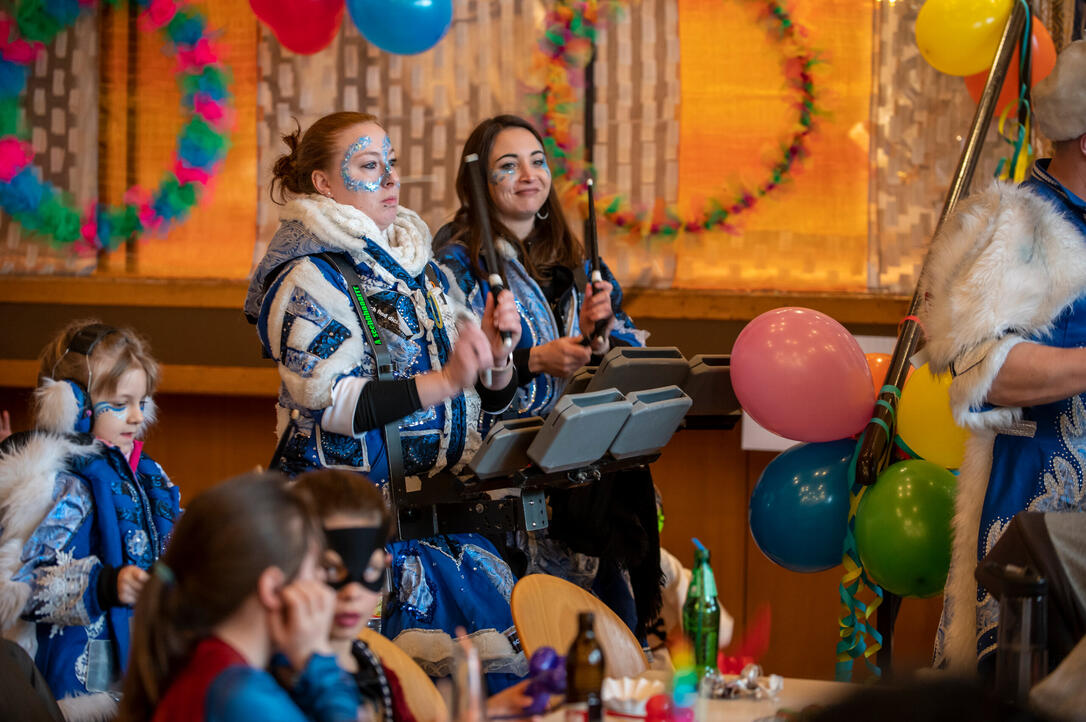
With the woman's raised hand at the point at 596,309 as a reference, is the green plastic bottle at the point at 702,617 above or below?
below

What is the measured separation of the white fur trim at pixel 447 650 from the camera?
7.13ft

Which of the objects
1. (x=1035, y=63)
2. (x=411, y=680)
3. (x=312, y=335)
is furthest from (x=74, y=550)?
(x=1035, y=63)

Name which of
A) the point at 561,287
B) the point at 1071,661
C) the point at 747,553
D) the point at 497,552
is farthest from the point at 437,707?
the point at 747,553

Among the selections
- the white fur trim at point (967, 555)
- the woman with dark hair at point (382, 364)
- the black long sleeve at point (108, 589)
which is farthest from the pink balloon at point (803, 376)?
the black long sleeve at point (108, 589)

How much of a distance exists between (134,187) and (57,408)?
2.30 m

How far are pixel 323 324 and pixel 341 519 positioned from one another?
792 millimetres

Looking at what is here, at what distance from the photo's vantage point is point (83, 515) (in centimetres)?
235

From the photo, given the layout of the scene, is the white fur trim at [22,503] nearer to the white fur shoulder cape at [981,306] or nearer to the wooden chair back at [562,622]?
the wooden chair back at [562,622]

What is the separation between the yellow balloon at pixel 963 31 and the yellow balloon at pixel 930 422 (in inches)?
42.2

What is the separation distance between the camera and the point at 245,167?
14.6ft

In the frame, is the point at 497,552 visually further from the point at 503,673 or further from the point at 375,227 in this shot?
the point at 375,227

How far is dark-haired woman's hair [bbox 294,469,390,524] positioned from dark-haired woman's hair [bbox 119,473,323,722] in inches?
5.4

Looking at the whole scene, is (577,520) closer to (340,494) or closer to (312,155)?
(312,155)

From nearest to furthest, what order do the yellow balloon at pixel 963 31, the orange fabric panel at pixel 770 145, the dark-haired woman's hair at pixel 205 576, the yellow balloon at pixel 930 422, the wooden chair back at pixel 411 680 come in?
the dark-haired woman's hair at pixel 205 576 < the wooden chair back at pixel 411 680 < the yellow balloon at pixel 930 422 < the yellow balloon at pixel 963 31 < the orange fabric panel at pixel 770 145
